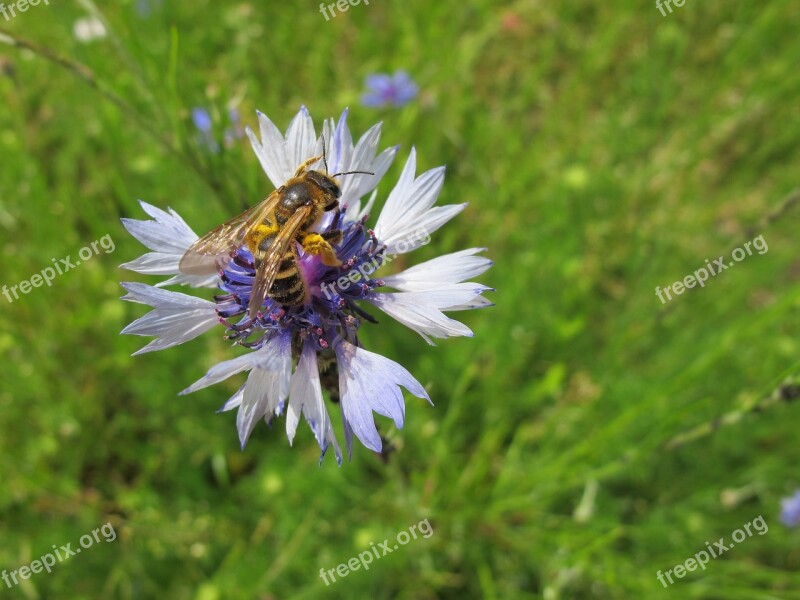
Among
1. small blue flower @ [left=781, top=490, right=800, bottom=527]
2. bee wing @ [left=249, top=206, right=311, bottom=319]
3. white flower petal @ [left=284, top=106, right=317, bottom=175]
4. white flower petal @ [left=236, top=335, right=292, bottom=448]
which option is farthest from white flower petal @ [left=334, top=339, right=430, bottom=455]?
small blue flower @ [left=781, top=490, right=800, bottom=527]

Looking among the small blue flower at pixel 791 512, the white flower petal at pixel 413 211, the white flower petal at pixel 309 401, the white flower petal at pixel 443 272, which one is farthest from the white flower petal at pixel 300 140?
the small blue flower at pixel 791 512

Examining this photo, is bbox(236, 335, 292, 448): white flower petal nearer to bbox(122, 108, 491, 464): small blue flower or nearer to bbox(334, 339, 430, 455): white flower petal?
A: bbox(122, 108, 491, 464): small blue flower

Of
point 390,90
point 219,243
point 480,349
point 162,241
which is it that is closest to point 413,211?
point 219,243

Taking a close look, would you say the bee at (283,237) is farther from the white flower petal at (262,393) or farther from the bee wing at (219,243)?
the white flower petal at (262,393)

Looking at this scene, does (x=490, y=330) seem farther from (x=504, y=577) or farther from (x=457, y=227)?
(x=504, y=577)

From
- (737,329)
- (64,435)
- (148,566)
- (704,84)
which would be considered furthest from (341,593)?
(704,84)

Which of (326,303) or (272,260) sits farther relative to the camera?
(326,303)

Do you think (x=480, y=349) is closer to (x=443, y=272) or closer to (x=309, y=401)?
(x=443, y=272)
